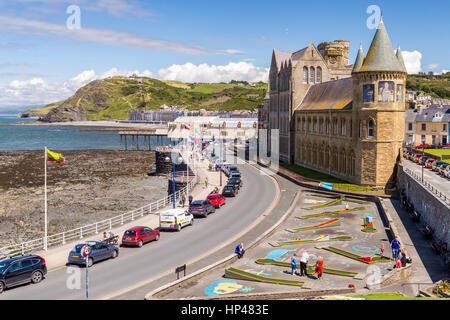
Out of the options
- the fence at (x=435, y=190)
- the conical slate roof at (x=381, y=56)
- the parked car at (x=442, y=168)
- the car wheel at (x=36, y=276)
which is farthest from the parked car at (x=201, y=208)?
the parked car at (x=442, y=168)

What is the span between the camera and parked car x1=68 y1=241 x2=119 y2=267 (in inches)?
1041

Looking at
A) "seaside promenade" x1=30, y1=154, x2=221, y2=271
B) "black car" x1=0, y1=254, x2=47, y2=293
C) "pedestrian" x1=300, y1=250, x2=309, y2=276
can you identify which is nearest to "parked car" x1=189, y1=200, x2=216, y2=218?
"seaside promenade" x1=30, y1=154, x2=221, y2=271

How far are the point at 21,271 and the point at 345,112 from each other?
44107 millimetres

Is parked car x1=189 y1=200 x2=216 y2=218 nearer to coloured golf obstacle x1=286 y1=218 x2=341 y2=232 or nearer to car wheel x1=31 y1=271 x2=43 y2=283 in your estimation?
coloured golf obstacle x1=286 y1=218 x2=341 y2=232

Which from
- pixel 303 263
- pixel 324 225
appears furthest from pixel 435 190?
pixel 303 263

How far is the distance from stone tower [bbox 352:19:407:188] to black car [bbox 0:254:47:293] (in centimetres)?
3822

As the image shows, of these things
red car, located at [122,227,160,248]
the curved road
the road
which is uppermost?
the road

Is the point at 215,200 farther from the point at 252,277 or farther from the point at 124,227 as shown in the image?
the point at 252,277

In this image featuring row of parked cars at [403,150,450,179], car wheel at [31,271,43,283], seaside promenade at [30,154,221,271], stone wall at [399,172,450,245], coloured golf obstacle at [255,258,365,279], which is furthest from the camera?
row of parked cars at [403,150,450,179]

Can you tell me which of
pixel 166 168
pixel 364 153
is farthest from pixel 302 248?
pixel 166 168

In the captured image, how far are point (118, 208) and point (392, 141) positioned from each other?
34.8m

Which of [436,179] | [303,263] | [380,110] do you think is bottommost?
[303,263]

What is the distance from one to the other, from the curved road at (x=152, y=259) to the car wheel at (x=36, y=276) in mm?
274

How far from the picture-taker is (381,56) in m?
50.4
